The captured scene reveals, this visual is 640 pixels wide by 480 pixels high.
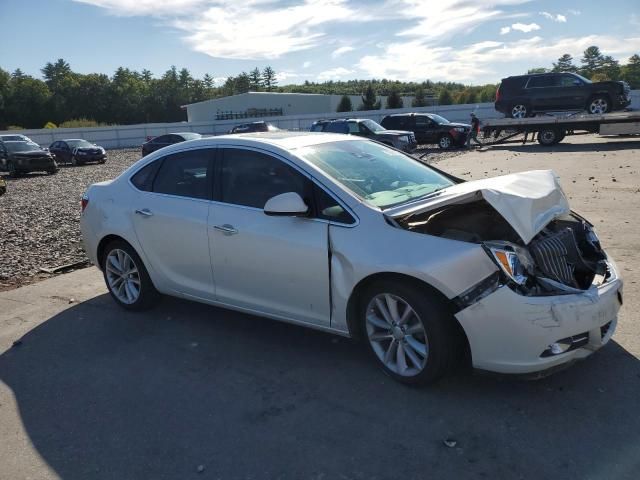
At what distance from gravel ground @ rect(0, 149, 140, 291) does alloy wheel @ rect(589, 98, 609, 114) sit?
20.2m

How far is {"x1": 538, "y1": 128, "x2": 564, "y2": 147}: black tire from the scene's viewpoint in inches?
871

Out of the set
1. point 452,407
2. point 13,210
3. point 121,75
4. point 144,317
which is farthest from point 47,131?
point 121,75

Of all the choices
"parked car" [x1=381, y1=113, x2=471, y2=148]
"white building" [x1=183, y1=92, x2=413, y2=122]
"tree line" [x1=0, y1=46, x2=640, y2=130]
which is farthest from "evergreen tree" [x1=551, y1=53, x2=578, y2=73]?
"parked car" [x1=381, y1=113, x2=471, y2=148]

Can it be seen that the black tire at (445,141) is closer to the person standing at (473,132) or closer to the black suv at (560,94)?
the person standing at (473,132)

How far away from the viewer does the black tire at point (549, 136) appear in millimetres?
22125

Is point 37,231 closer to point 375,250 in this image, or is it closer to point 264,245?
point 264,245

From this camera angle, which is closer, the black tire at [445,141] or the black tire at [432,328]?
the black tire at [432,328]

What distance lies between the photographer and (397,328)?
3596 millimetres

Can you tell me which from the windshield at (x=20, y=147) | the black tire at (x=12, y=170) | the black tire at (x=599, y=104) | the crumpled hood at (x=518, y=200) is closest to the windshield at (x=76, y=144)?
the windshield at (x=20, y=147)

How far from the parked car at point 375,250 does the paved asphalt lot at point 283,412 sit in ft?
0.94

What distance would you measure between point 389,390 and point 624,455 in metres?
1.38

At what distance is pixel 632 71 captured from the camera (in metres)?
91.9

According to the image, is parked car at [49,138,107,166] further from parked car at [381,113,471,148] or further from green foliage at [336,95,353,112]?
green foliage at [336,95,353,112]

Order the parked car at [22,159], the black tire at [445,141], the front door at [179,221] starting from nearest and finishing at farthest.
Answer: the front door at [179,221], the parked car at [22,159], the black tire at [445,141]
